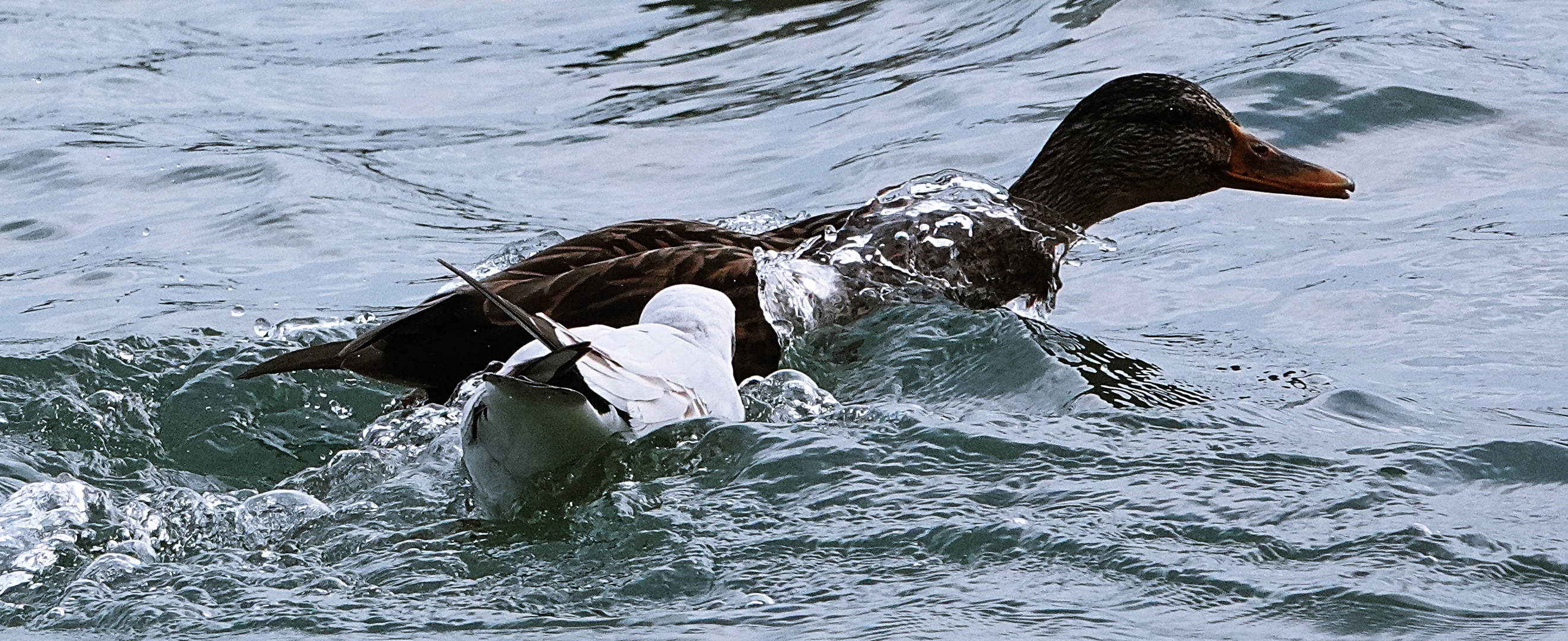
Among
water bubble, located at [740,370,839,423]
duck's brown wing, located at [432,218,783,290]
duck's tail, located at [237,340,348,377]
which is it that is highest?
duck's brown wing, located at [432,218,783,290]

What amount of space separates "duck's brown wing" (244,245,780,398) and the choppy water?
7.4 inches

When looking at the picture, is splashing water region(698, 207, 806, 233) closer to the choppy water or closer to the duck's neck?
the choppy water

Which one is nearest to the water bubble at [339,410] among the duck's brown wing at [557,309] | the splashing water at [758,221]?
the duck's brown wing at [557,309]

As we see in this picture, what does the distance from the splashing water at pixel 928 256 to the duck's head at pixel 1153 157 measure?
238mm

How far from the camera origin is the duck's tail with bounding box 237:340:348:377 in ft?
16.7

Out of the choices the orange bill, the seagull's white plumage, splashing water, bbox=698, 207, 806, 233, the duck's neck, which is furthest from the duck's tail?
the orange bill

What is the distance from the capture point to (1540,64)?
9367 millimetres

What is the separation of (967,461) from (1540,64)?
6112mm

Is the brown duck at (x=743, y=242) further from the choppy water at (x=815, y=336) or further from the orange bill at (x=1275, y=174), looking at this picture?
the choppy water at (x=815, y=336)

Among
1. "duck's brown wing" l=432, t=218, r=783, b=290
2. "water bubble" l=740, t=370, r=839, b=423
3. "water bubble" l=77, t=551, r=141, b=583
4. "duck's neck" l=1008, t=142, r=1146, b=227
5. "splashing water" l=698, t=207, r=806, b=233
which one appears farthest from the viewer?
"splashing water" l=698, t=207, r=806, b=233

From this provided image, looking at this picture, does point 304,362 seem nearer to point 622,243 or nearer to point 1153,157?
point 622,243

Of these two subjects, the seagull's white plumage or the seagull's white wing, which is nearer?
the seagull's white plumage

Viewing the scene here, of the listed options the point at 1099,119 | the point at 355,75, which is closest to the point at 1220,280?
the point at 1099,119

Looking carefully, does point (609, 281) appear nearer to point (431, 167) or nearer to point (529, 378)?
point (529, 378)
